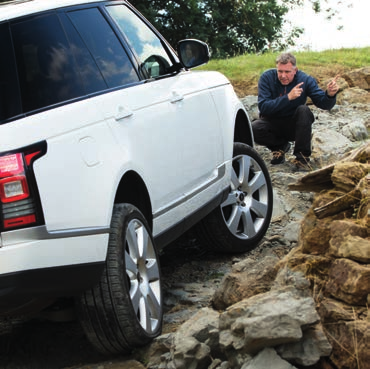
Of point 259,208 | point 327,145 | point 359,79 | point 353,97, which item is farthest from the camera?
point 359,79

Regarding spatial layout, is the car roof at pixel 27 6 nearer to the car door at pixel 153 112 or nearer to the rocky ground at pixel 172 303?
the car door at pixel 153 112

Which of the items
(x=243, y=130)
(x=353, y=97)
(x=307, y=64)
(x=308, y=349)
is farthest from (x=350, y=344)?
(x=307, y=64)

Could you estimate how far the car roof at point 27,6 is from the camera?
194 inches

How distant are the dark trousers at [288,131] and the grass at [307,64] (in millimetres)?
4994

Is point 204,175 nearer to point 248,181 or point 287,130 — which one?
point 248,181

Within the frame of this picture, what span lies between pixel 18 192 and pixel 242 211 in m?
3.33

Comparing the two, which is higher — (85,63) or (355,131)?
(85,63)

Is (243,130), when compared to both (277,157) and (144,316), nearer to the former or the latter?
(277,157)

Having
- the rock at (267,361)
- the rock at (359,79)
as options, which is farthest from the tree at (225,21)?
the rock at (267,361)

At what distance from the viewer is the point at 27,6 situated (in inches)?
201

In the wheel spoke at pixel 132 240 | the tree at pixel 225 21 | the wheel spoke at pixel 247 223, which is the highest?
the wheel spoke at pixel 132 240

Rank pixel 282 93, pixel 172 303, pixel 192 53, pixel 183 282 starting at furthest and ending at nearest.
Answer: pixel 282 93
pixel 183 282
pixel 192 53
pixel 172 303

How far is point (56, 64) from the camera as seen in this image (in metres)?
4.96

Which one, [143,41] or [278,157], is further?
[278,157]
